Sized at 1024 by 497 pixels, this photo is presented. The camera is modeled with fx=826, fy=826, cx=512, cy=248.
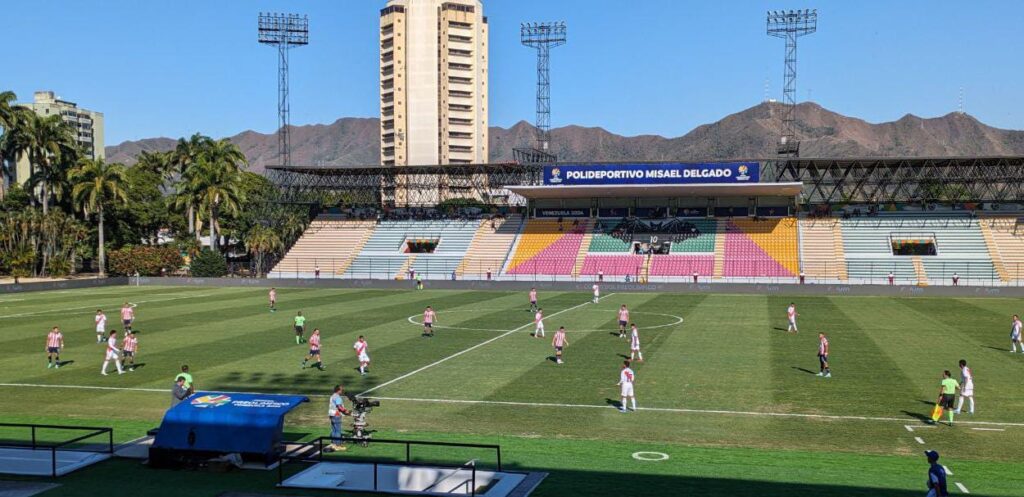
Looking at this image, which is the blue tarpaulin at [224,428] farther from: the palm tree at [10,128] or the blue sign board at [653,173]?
the palm tree at [10,128]

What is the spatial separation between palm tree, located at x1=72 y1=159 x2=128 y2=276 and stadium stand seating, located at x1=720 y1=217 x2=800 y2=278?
64640 mm

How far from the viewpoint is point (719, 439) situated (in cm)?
2114

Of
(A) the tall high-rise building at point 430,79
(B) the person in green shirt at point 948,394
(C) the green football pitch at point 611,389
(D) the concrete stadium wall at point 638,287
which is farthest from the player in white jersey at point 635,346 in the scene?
(A) the tall high-rise building at point 430,79

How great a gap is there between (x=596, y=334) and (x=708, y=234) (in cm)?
4775

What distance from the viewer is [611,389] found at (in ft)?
90.5

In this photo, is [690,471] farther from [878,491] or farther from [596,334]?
[596,334]

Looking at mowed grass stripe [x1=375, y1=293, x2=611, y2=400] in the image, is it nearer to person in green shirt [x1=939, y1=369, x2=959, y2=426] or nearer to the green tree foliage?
person in green shirt [x1=939, y1=369, x2=959, y2=426]

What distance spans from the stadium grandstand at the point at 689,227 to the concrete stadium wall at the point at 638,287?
18.6 feet

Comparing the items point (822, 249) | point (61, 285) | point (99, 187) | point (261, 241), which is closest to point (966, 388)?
point (822, 249)

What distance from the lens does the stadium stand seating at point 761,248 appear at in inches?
3066

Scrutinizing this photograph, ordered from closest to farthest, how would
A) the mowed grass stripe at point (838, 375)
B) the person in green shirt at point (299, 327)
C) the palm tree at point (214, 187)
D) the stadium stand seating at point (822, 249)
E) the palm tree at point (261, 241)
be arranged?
the mowed grass stripe at point (838, 375), the person in green shirt at point (299, 327), the stadium stand seating at point (822, 249), the palm tree at point (214, 187), the palm tree at point (261, 241)

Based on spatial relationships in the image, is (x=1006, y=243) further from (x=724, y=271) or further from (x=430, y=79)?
(x=430, y=79)

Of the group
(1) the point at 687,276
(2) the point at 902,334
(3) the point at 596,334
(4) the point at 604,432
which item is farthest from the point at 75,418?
(1) the point at 687,276

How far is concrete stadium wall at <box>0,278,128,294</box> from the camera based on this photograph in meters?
70.5
